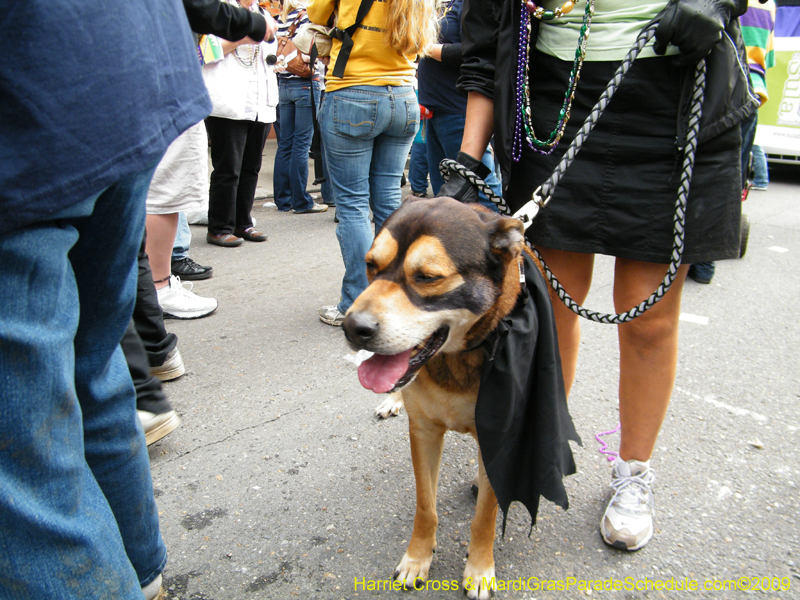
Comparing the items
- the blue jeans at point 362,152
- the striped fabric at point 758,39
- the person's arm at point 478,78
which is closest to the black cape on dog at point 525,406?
the person's arm at point 478,78

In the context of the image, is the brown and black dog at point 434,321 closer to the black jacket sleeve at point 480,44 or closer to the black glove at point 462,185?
the black glove at point 462,185

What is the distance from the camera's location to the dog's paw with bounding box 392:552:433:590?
72.1 inches

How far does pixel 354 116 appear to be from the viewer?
3312mm

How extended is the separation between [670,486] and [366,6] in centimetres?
285

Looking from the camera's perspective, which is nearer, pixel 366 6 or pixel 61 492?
pixel 61 492

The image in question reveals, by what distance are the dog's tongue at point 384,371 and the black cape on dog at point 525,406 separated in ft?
0.80

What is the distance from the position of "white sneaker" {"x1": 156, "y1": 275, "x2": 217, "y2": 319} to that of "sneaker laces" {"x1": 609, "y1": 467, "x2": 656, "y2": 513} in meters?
2.79

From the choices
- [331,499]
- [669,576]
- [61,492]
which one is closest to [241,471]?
[331,499]

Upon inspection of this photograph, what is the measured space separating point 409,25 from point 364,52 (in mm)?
299

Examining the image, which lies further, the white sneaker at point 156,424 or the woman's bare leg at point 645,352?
the white sneaker at point 156,424

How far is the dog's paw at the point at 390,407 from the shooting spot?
272 centimetres

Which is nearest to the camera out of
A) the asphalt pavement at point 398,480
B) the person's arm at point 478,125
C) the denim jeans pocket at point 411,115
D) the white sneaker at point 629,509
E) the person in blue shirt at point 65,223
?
the person in blue shirt at point 65,223

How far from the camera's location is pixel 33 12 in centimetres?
86

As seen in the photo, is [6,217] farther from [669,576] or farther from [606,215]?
[669,576]
